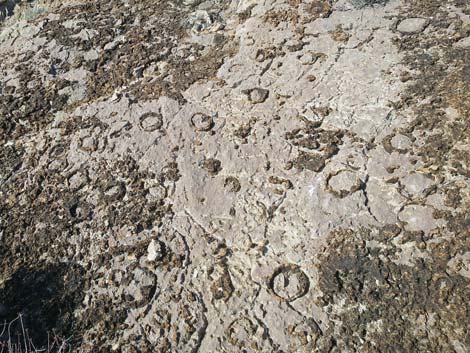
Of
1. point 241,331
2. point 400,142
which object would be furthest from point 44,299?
point 400,142

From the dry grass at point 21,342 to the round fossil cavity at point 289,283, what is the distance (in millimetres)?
755

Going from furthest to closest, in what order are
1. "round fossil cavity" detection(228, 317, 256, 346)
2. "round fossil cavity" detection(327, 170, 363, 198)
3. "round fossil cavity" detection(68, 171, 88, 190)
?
1. "round fossil cavity" detection(68, 171, 88, 190)
2. "round fossil cavity" detection(327, 170, 363, 198)
3. "round fossil cavity" detection(228, 317, 256, 346)

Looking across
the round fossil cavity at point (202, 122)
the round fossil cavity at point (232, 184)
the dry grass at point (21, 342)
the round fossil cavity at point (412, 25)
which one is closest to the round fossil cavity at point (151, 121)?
the round fossil cavity at point (202, 122)

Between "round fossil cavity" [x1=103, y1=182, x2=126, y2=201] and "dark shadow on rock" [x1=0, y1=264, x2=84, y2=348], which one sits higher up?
"round fossil cavity" [x1=103, y1=182, x2=126, y2=201]

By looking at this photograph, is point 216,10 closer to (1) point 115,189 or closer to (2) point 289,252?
(1) point 115,189

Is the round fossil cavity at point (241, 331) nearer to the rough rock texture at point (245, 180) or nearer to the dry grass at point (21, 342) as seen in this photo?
the rough rock texture at point (245, 180)

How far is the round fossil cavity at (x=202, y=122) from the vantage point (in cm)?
238

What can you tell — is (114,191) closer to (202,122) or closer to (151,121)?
(151,121)

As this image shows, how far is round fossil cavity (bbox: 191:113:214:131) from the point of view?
2.38 metres

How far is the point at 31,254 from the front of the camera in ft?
6.92

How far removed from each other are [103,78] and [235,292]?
143cm

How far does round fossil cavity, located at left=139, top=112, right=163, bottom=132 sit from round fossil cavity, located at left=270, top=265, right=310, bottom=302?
0.93 m

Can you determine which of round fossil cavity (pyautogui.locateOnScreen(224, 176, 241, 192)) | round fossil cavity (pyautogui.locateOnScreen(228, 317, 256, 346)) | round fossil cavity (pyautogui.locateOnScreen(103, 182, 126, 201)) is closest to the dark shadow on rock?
round fossil cavity (pyautogui.locateOnScreen(103, 182, 126, 201))

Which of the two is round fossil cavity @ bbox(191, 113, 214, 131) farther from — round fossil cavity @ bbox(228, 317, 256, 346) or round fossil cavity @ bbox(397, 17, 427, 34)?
round fossil cavity @ bbox(397, 17, 427, 34)
